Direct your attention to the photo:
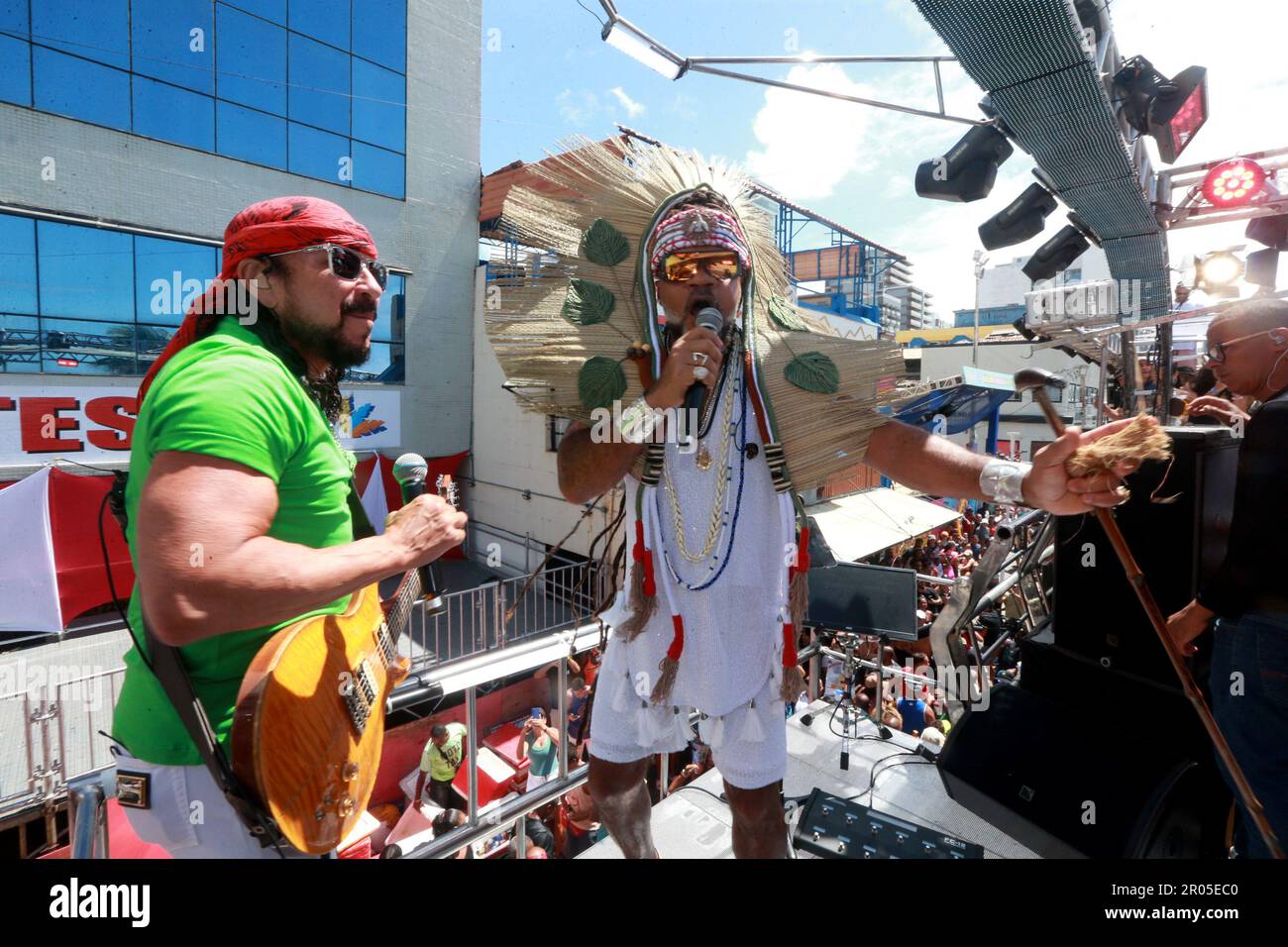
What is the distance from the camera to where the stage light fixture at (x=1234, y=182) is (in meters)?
4.90

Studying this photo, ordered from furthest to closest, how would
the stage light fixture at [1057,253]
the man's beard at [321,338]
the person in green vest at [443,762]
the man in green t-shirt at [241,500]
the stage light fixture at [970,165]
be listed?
1. the stage light fixture at [1057,253]
2. the person in green vest at [443,762]
3. the stage light fixture at [970,165]
4. the man's beard at [321,338]
5. the man in green t-shirt at [241,500]

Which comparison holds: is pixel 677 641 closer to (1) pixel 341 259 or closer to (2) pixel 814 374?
(2) pixel 814 374

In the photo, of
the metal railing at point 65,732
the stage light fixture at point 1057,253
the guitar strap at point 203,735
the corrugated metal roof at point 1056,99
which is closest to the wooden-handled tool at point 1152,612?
the guitar strap at point 203,735

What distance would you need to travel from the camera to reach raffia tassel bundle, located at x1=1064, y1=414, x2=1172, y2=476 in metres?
1.25

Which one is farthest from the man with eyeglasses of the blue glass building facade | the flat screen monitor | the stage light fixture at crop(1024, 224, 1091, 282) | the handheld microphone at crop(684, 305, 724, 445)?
the blue glass building facade

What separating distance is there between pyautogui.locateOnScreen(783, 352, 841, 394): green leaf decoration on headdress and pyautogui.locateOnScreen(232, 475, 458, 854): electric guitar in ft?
4.15

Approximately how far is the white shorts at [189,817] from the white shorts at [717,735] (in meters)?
0.74

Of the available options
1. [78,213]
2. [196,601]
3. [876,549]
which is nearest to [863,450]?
[196,601]

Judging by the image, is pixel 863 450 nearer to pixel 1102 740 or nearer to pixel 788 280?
pixel 788 280

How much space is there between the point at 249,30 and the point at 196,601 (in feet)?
45.1

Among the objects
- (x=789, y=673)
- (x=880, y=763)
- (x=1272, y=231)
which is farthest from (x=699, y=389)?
(x=1272, y=231)

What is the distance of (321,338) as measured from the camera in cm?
149

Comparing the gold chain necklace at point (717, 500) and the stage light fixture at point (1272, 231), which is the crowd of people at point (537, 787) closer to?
the gold chain necklace at point (717, 500)

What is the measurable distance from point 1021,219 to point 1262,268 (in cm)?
292
